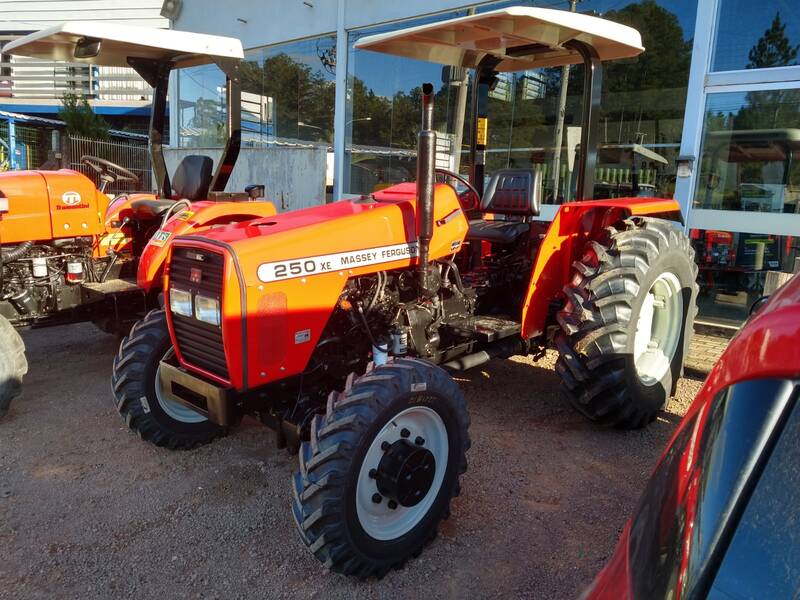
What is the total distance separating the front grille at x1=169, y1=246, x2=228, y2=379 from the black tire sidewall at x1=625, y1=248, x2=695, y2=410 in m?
2.10

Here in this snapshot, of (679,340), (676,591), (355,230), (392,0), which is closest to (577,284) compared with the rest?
(679,340)

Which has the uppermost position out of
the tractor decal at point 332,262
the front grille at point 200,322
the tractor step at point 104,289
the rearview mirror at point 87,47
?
the rearview mirror at point 87,47

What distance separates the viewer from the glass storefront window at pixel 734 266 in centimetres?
580

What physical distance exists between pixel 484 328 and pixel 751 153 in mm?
4021

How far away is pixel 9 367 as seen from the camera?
367 centimetres

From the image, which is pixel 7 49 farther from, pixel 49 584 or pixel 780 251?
pixel 780 251

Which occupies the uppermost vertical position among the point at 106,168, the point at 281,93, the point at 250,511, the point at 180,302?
the point at 281,93

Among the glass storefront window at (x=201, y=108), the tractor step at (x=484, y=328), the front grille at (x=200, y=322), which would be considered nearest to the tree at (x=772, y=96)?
the tractor step at (x=484, y=328)

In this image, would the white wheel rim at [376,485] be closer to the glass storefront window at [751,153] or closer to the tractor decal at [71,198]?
the tractor decal at [71,198]

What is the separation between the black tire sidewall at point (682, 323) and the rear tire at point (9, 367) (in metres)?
3.48

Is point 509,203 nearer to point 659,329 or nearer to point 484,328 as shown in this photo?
point 484,328

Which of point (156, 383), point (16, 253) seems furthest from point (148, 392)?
point (16, 253)

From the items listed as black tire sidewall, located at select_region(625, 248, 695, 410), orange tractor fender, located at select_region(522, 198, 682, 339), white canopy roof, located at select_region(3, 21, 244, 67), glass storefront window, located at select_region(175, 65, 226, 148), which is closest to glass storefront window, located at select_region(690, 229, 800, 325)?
black tire sidewall, located at select_region(625, 248, 695, 410)

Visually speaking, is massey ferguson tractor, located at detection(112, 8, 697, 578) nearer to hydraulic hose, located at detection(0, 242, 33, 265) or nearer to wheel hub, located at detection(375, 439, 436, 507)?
wheel hub, located at detection(375, 439, 436, 507)
